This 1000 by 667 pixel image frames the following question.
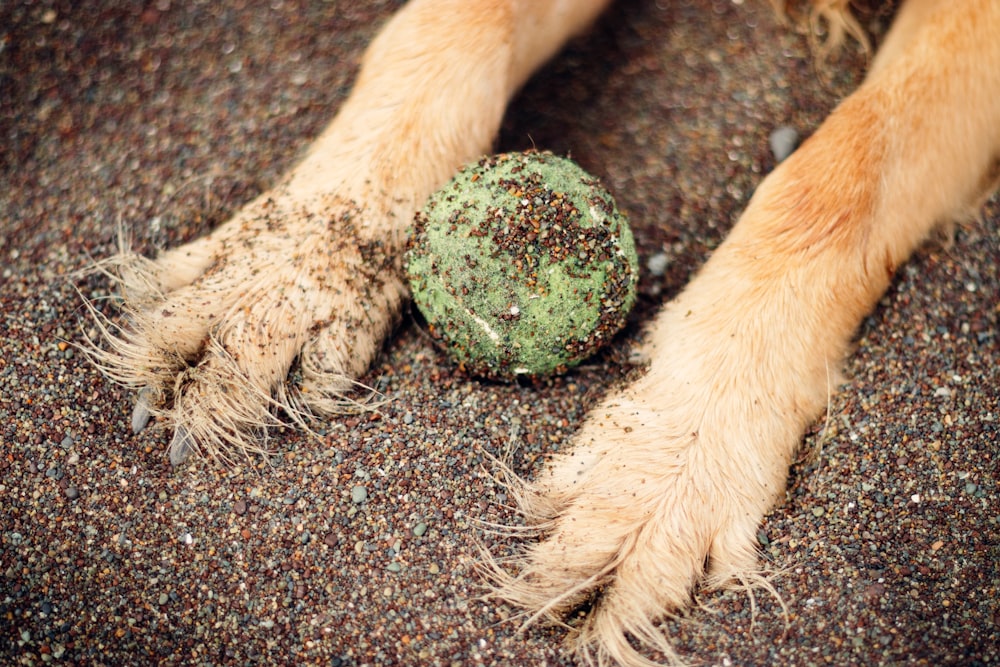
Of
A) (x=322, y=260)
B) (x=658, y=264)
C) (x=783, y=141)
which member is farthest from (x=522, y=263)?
(x=783, y=141)

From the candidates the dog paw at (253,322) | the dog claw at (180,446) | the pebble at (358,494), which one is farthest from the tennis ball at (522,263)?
the dog claw at (180,446)

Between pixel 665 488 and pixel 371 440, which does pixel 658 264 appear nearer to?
pixel 665 488

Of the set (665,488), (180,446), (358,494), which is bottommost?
(665,488)

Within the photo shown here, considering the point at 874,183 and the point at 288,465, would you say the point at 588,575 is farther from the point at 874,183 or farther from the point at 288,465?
the point at 874,183

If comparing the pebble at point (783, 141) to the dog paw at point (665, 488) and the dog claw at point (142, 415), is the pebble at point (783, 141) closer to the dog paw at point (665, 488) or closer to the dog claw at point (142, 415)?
the dog paw at point (665, 488)

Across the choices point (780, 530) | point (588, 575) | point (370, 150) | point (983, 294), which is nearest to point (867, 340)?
point (983, 294)

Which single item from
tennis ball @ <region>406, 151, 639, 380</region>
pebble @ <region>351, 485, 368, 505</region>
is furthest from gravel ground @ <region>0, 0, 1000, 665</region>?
tennis ball @ <region>406, 151, 639, 380</region>

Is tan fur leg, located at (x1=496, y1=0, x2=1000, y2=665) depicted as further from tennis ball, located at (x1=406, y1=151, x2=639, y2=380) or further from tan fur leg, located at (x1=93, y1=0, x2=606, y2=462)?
tan fur leg, located at (x1=93, y1=0, x2=606, y2=462)
